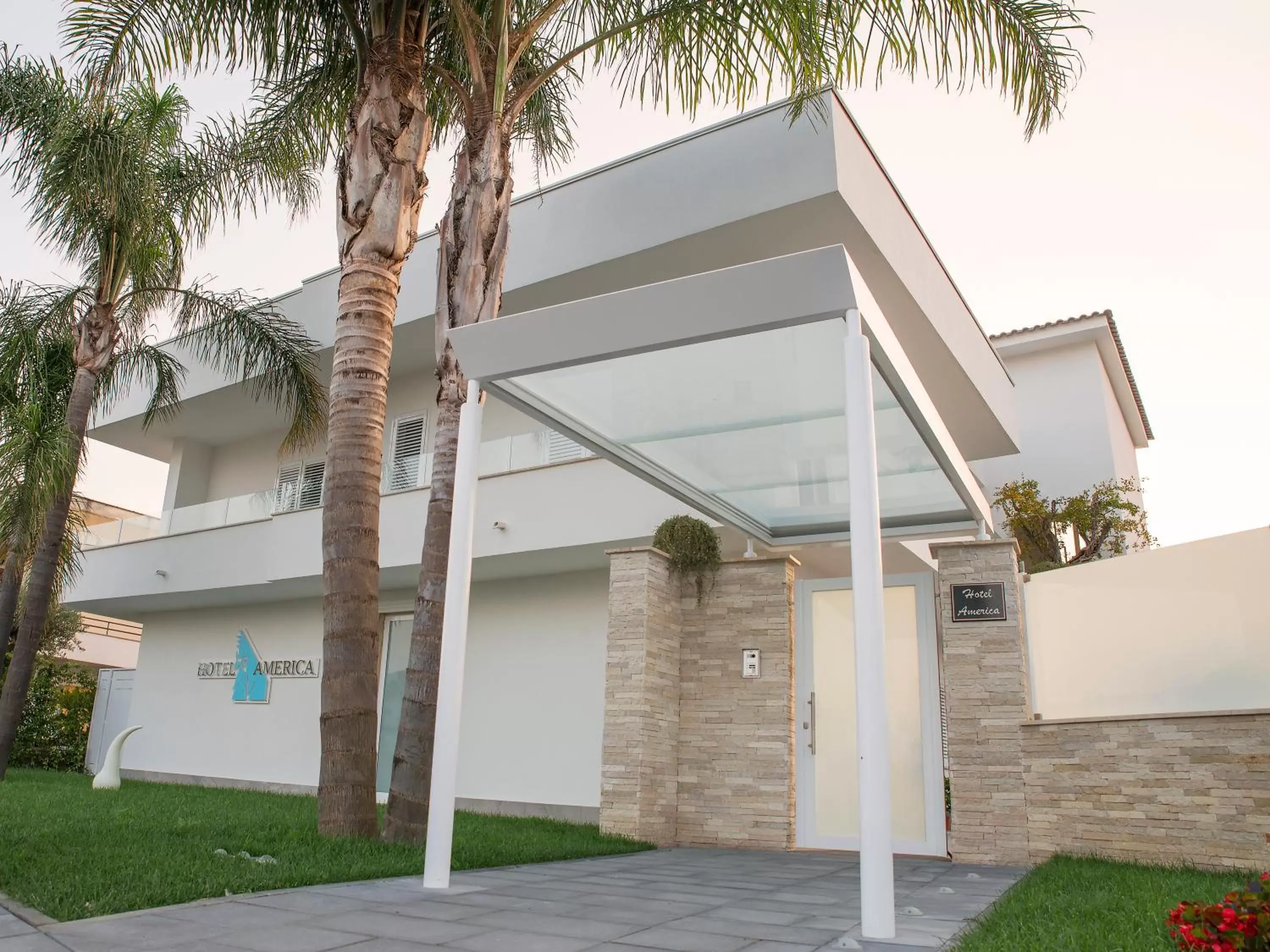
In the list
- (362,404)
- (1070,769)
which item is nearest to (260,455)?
(362,404)

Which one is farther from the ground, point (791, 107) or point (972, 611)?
point (791, 107)

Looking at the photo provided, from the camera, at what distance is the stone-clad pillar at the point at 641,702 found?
9.00 meters

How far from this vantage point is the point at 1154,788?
7.40 m

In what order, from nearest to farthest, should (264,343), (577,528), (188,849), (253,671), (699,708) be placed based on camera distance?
(188,849)
(699,708)
(577,528)
(264,343)
(253,671)

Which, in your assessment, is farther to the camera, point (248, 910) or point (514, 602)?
point (514, 602)

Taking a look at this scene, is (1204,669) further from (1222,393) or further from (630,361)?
(1222,393)

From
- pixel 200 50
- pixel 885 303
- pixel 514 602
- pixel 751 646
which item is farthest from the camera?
pixel 514 602

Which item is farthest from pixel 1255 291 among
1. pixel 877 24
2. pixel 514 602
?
pixel 514 602

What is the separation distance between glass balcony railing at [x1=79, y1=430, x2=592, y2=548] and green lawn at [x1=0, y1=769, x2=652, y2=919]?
3.91 meters

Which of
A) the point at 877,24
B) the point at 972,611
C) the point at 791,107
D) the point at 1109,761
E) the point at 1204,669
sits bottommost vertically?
the point at 1109,761

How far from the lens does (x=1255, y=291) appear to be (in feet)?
47.0

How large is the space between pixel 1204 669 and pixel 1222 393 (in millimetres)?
11240

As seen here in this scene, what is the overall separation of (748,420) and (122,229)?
1024cm

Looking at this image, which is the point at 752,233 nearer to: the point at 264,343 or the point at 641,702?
the point at 641,702
